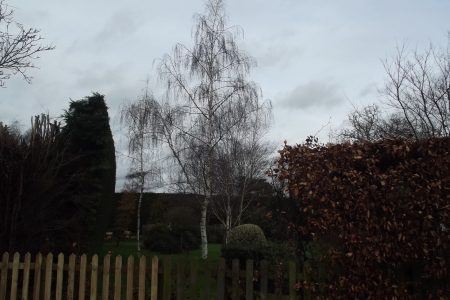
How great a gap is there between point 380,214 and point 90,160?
7.60 m

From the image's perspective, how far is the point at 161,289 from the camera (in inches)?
264

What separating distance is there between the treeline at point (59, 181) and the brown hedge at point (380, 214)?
574 cm

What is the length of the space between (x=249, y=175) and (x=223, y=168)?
409 centimetres

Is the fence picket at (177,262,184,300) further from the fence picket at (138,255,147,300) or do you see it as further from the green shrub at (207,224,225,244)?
the green shrub at (207,224,225,244)

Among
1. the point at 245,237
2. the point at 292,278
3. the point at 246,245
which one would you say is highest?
the point at 245,237

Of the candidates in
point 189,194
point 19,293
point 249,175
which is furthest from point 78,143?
point 189,194

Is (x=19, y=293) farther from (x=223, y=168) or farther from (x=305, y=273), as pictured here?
(x=223, y=168)

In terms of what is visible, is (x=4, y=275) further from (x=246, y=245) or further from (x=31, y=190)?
(x=246, y=245)

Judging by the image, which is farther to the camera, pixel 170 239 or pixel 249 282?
pixel 170 239

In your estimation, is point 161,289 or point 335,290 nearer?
point 335,290

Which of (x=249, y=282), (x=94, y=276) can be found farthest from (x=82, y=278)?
(x=249, y=282)

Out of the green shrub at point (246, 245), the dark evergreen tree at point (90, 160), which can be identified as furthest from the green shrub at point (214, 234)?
the dark evergreen tree at point (90, 160)

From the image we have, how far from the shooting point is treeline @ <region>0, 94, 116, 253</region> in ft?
29.9

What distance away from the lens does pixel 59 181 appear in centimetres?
1025
